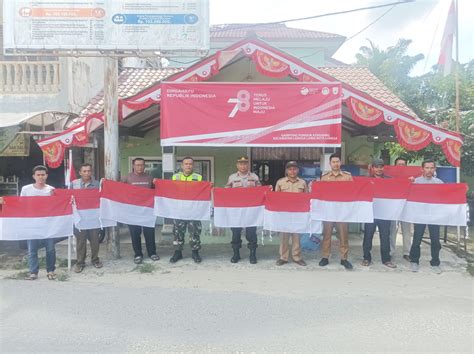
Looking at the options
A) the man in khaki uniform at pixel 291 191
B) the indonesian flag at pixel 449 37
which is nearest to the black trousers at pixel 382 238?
the man in khaki uniform at pixel 291 191

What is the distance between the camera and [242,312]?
190 inches

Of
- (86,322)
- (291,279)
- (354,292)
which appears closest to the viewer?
(86,322)

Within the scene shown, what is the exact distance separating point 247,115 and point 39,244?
413 centimetres

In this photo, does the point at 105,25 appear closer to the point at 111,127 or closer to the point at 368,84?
the point at 111,127

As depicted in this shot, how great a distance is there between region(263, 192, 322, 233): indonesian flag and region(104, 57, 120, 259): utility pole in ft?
9.15

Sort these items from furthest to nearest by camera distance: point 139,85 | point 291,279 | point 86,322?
point 139,85 → point 291,279 → point 86,322

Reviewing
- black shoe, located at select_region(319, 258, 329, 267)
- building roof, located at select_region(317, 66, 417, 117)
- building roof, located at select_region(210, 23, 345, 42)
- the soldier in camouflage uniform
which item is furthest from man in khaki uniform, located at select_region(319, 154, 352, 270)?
building roof, located at select_region(210, 23, 345, 42)

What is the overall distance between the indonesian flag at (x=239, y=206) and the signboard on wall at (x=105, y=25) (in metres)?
2.62

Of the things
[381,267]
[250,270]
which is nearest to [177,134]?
[250,270]

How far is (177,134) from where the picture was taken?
24.2 feet

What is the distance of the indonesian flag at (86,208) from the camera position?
661 centimetres

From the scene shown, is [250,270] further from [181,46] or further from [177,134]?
[181,46]

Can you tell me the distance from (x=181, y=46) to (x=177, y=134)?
154 centimetres

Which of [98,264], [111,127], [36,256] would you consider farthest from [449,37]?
[36,256]
